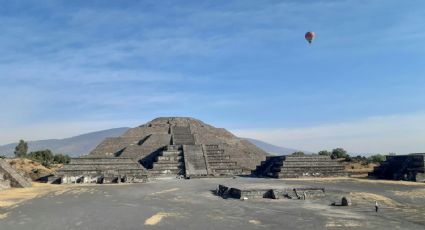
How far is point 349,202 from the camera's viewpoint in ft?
64.3

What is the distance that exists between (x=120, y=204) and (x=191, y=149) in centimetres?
2467

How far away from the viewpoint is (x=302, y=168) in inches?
1646

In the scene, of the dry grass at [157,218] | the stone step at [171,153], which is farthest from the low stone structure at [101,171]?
the dry grass at [157,218]

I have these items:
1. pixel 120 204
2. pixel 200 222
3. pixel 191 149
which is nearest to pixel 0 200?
pixel 120 204

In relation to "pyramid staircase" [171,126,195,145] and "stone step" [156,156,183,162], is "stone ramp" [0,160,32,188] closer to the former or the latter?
"stone step" [156,156,183,162]

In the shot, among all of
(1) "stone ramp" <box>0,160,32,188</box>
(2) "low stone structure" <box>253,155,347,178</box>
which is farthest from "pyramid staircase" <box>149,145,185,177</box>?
(1) "stone ramp" <box>0,160,32,188</box>

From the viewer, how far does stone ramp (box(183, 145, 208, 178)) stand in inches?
1592

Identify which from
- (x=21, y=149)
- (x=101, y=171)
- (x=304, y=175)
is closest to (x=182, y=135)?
(x=101, y=171)

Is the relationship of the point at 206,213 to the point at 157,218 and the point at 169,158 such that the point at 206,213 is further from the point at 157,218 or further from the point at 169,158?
the point at 169,158

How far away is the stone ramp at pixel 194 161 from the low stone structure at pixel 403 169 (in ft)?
55.0

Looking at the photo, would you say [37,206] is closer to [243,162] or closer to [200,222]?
[200,222]

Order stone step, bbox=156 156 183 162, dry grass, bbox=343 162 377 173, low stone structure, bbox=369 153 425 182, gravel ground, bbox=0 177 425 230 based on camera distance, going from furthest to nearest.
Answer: dry grass, bbox=343 162 377 173 → stone step, bbox=156 156 183 162 → low stone structure, bbox=369 153 425 182 → gravel ground, bbox=0 177 425 230

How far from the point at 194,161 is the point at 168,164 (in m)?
2.82

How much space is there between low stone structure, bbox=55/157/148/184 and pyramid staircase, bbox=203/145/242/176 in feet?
26.0
